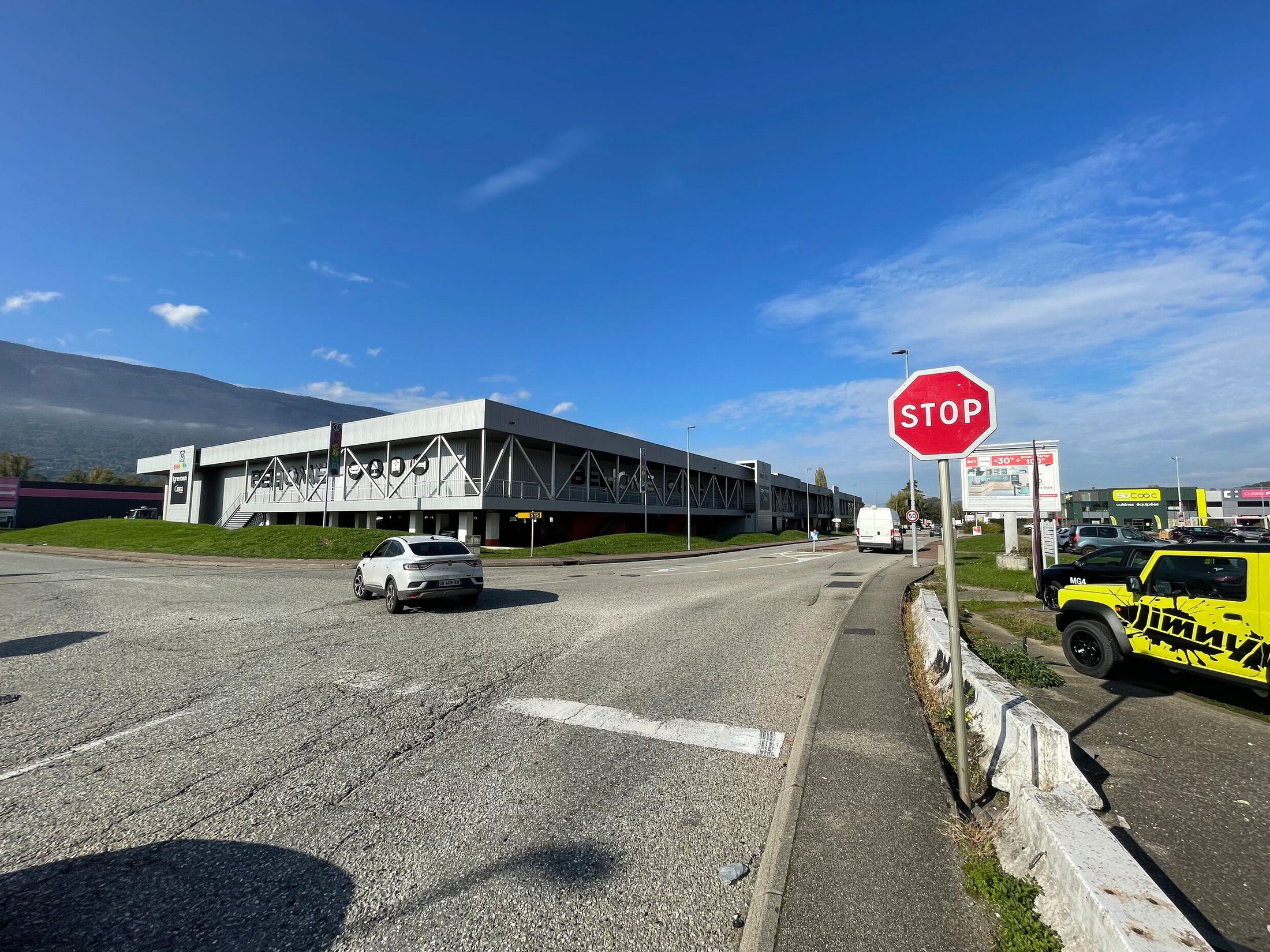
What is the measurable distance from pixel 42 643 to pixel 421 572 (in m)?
5.55

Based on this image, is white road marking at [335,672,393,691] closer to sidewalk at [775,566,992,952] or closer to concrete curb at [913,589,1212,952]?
sidewalk at [775,566,992,952]

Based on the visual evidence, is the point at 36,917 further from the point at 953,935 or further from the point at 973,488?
the point at 973,488

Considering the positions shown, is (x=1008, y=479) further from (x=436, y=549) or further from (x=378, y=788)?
(x=378, y=788)

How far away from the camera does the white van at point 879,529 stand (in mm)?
37312

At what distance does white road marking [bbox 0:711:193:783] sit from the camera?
435 cm

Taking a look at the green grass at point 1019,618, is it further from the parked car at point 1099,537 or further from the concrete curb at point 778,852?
the parked car at point 1099,537

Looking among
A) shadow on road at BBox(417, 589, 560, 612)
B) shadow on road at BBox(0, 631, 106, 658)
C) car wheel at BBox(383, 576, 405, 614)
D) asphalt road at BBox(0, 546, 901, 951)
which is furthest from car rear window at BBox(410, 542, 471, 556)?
shadow on road at BBox(0, 631, 106, 658)

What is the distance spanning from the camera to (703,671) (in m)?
7.47

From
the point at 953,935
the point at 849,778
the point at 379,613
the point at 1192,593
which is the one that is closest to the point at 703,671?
the point at 849,778

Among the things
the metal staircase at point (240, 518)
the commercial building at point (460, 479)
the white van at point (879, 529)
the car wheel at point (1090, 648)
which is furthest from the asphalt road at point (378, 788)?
the metal staircase at point (240, 518)

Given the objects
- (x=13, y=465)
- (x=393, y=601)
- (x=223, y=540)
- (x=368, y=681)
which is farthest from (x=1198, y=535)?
(x=13, y=465)

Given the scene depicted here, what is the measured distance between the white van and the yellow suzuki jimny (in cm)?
3125

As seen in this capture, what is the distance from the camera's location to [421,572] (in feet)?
39.2

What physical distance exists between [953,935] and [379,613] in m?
11.3
